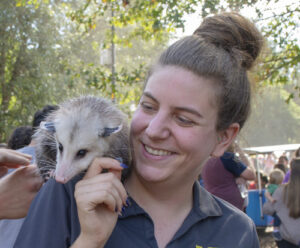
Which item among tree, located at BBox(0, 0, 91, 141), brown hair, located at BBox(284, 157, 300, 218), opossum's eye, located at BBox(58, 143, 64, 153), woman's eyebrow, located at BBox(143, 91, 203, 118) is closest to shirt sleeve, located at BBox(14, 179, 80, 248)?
woman's eyebrow, located at BBox(143, 91, 203, 118)

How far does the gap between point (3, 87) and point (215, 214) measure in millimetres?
7468

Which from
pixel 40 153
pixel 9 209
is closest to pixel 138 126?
pixel 9 209

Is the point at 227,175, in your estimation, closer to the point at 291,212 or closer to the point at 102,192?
the point at 291,212

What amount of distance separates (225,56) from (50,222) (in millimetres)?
775

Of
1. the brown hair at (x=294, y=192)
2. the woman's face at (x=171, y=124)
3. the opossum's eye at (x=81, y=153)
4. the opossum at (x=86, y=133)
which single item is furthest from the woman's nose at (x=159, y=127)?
the brown hair at (x=294, y=192)

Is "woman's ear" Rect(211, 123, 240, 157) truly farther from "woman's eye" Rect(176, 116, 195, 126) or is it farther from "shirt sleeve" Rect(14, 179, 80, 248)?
"shirt sleeve" Rect(14, 179, 80, 248)

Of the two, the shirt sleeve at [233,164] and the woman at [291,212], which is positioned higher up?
the shirt sleeve at [233,164]

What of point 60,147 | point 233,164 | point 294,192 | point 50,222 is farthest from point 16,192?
point 294,192

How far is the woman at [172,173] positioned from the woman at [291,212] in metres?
2.35

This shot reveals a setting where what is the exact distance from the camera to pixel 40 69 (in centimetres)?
755

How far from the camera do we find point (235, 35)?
1.24 metres

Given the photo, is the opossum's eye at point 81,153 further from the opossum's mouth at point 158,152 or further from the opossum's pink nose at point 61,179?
the opossum's mouth at point 158,152

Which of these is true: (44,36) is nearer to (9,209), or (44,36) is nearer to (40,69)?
(40,69)

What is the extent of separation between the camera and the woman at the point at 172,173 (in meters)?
0.90
